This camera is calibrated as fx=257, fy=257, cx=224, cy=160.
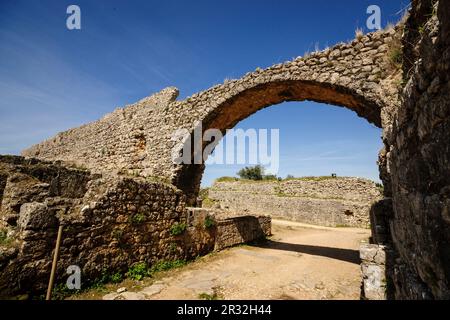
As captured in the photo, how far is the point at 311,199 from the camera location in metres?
20.3

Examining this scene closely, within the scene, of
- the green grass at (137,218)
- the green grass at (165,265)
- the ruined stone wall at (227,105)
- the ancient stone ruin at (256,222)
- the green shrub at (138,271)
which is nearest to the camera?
the ancient stone ruin at (256,222)

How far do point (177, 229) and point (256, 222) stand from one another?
5.02 meters

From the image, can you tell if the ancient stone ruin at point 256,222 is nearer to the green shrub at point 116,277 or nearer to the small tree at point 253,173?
the green shrub at point 116,277

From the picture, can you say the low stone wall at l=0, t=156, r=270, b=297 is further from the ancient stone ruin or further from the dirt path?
the dirt path

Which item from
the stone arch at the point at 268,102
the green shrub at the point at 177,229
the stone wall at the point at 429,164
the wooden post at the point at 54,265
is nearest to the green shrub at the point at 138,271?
the green shrub at the point at 177,229

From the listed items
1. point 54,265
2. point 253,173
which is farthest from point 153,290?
point 253,173

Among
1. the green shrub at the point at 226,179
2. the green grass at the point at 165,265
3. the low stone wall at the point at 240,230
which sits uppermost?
the green shrub at the point at 226,179

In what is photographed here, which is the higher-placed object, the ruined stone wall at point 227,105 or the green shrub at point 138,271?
the ruined stone wall at point 227,105

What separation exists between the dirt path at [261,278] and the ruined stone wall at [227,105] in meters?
3.69

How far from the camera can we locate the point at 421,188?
190 cm

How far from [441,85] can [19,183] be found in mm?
6243

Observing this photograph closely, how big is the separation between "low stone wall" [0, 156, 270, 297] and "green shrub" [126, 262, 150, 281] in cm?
10

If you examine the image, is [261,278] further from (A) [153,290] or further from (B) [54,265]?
(B) [54,265]

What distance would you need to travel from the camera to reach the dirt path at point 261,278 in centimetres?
498
